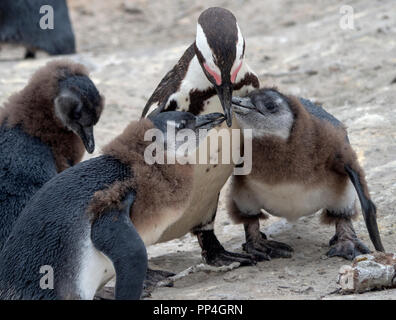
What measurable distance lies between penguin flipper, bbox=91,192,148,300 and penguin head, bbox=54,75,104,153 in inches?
45.2

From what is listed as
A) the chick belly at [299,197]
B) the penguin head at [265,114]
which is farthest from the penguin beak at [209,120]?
the chick belly at [299,197]

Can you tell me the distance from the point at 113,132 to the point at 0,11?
3974 millimetres

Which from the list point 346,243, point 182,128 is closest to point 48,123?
point 182,128

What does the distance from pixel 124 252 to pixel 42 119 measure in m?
1.38

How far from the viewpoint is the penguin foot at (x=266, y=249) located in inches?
158

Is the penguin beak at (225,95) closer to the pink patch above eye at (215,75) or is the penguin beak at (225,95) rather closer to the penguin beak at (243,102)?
the pink patch above eye at (215,75)

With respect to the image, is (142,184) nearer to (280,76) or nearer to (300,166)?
(300,166)

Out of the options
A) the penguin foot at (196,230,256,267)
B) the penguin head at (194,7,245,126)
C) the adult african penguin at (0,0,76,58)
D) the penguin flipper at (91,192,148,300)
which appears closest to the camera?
the penguin flipper at (91,192,148,300)

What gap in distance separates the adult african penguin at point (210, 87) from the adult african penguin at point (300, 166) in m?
0.11

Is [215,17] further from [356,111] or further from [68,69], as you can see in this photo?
[356,111]

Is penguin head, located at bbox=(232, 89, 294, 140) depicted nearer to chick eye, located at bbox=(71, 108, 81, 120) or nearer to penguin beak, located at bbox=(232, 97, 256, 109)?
penguin beak, located at bbox=(232, 97, 256, 109)

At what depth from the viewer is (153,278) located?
151 inches

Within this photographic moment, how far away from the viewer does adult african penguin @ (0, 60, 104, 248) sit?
395 centimetres

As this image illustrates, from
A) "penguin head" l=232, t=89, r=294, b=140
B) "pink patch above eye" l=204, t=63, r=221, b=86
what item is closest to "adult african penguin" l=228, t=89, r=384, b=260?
"penguin head" l=232, t=89, r=294, b=140
